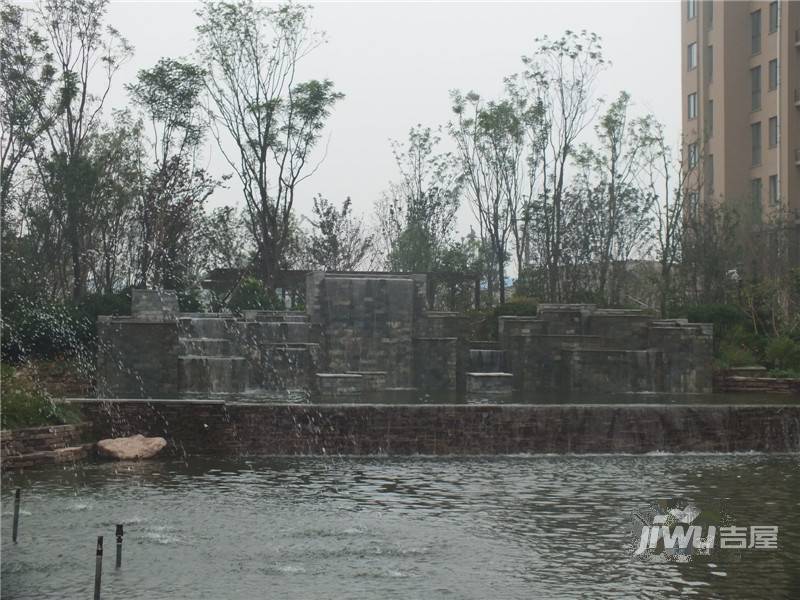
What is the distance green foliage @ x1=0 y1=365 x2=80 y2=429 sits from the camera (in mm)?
17938

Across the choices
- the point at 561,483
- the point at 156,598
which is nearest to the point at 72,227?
the point at 561,483

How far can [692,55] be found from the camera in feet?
198

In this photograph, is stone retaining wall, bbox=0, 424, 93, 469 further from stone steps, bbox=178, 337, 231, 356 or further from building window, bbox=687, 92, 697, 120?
building window, bbox=687, 92, 697, 120

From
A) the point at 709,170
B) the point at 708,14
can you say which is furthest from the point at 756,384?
the point at 708,14

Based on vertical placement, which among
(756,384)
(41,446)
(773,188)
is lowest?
(41,446)

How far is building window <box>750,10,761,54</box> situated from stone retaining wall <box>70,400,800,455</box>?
39.4 meters

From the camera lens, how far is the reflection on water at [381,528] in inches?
399

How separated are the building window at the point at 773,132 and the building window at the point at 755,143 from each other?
108 centimetres

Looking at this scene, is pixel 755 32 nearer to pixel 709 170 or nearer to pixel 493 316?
pixel 709 170

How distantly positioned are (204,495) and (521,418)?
7722 mm

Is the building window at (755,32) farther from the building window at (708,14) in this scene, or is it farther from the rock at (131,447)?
the rock at (131,447)

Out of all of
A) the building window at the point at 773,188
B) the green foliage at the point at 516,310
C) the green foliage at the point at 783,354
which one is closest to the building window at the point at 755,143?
the building window at the point at 773,188

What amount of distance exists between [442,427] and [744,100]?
42.6 metres

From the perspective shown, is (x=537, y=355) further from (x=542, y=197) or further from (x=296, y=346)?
(x=542, y=197)
